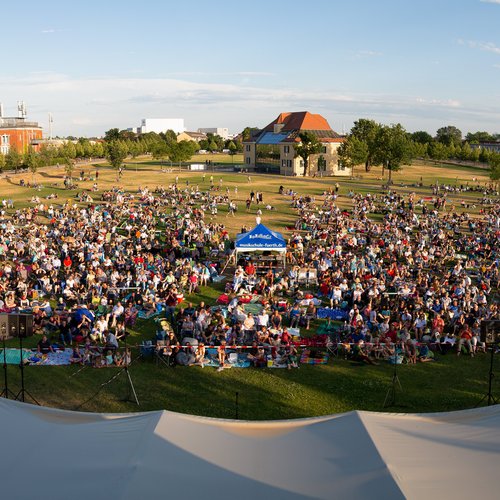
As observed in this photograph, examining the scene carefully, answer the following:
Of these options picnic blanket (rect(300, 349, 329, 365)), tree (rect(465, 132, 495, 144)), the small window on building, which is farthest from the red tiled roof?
tree (rect(465, 132, 495, 144))

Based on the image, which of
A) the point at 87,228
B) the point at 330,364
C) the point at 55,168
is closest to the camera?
the point at 330,364

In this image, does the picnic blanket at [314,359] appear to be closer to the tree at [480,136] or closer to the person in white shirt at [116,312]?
the person in white shirt at [116,312]

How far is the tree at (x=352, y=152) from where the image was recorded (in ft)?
224

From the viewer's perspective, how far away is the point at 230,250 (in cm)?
2648

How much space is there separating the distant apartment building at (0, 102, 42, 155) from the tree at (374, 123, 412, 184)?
229 ft

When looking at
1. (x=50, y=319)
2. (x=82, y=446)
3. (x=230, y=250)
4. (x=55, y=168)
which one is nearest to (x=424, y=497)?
(x=82, y=446)

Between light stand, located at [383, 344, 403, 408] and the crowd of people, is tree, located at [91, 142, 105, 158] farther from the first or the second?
light stand, located at [383, 344, 403, 408]

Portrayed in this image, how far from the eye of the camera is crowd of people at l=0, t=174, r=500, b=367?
14805mm

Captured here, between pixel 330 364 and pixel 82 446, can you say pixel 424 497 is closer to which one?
pixel 82 446

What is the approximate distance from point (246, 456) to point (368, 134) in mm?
70653

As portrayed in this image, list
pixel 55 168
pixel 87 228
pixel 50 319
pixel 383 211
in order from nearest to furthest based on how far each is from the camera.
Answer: pixel 50 319, pixel 87 228, pixel 383 211, pixel 55 168

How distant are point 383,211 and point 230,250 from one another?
19006 millimetres

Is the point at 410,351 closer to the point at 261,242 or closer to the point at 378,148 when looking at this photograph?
the point at 261,242

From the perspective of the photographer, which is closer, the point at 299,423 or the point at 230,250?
the point at 299,423
